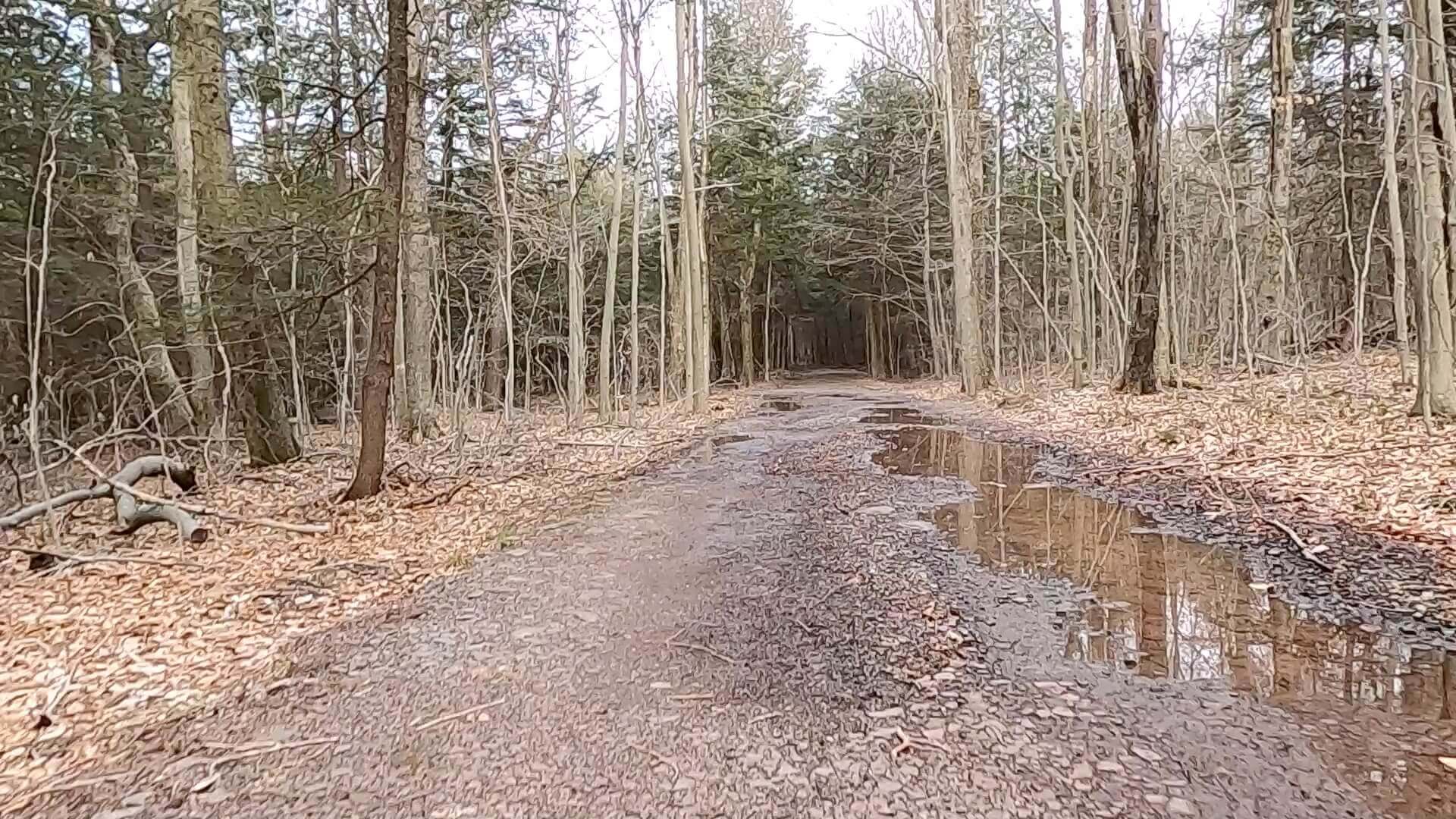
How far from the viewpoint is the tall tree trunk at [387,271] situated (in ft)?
24.2

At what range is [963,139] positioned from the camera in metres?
20.0

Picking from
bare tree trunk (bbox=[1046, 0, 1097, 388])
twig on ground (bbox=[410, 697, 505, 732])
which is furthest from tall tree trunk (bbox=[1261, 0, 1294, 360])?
twig on ground (bbox=[410, 697, 505, 732])

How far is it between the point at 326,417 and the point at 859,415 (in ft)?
41.8

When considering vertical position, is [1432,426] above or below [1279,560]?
above

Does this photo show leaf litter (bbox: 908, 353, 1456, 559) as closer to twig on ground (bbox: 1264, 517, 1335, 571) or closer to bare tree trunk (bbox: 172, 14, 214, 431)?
twig on ground (bbox: 1264, 517, 1335, 571)

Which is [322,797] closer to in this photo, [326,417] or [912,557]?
[912,557]

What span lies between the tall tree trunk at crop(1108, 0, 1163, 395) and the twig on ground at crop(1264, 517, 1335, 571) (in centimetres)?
804

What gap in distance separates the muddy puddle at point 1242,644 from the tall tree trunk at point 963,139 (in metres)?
13.6

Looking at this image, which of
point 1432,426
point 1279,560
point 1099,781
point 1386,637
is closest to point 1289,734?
point 1099,781

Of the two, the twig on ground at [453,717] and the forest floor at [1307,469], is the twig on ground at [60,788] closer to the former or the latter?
the twig on ground at [453,717]

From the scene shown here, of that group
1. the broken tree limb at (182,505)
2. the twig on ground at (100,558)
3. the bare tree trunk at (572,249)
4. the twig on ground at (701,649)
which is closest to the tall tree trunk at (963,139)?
the bare tree trunk at (572,249)

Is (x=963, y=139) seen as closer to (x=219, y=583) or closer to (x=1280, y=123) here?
(x=1280, y=123)

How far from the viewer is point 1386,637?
148 inches

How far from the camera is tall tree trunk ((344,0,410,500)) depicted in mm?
7375
